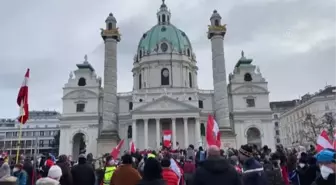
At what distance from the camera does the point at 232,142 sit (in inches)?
1499

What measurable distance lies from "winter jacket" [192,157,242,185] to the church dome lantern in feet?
196

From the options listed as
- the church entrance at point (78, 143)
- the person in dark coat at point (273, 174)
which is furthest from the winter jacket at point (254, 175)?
the church entrance at point (78, 143)

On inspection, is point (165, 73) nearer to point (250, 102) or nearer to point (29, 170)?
point (250, 102)

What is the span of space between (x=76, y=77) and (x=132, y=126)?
1449 cm

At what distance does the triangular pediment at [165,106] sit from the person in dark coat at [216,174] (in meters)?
48.0

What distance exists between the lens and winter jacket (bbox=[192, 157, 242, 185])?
473 cm

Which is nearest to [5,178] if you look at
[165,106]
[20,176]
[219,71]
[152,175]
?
[152,175]

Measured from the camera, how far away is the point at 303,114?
69688 mm

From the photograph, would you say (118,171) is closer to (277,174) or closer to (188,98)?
(277,174)

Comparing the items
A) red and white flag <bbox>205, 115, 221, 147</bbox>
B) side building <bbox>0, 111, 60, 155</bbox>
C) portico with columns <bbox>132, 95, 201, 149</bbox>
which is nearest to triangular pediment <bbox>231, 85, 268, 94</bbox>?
portico with columns <bbox>132, 95, 201, 149</bbox>

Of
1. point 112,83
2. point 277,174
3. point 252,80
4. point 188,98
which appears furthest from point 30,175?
point 252,80

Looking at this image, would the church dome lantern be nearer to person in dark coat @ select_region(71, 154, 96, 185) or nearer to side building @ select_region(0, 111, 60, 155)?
side building @ select_region(0, 111, 60, 155)

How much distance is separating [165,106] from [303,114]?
34437 mm

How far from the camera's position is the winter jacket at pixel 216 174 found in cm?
473
